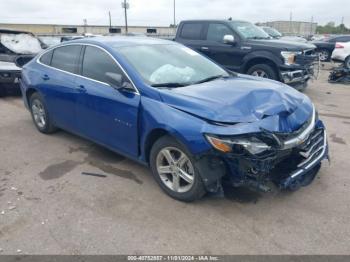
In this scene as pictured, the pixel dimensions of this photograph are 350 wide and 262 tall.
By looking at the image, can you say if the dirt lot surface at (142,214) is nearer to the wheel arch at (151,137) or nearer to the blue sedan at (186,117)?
the blue sedan at (186,117)

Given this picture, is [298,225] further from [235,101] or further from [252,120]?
[235,101]

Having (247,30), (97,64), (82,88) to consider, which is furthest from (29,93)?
(247,30)

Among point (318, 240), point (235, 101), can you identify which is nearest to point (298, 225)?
point (318, 240)

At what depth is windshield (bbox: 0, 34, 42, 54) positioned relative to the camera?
9.57 metres

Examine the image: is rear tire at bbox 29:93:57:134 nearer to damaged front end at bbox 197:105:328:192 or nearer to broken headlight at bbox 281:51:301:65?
damaged front end at bbox 197:105:328:192

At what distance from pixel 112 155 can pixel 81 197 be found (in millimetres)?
1210

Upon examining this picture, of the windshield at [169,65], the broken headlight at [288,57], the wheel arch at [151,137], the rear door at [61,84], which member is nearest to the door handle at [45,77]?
the rear door at [61,84]

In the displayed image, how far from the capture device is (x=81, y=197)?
391cm

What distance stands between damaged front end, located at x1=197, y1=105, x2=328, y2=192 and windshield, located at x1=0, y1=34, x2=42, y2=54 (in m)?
7.96

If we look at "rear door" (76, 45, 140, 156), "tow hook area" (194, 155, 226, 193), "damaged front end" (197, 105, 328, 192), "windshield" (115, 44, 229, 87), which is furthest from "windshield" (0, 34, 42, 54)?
"damaged front end" (197, 105, 328, 192)

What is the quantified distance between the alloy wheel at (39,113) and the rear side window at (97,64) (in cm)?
147

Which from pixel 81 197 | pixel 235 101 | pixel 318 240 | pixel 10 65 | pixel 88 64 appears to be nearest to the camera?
pixel 318 240

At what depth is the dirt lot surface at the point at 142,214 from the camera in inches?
122

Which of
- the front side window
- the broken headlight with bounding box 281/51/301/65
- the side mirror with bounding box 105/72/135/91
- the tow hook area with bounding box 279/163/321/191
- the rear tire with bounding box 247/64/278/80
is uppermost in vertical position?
the front side window
